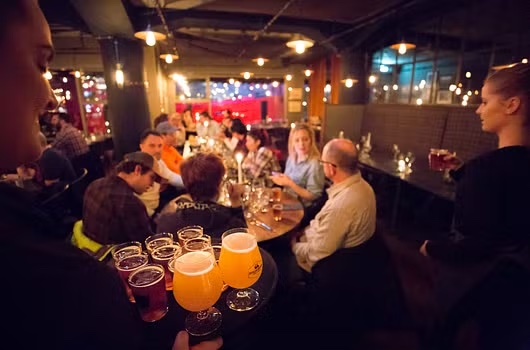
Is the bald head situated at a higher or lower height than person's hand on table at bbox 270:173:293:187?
higher

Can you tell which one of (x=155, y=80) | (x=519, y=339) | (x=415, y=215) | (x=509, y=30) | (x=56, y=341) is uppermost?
(x=509, y=30)

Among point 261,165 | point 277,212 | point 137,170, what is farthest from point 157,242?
point 261,165

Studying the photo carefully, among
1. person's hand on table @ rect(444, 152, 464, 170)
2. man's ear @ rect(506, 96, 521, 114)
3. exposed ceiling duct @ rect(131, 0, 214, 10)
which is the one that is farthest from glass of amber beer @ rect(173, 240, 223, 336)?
exposed ceiling duct @ rect(131, 0, 214, 10)

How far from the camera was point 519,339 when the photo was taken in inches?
56.9

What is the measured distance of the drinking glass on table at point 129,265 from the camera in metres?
1.04

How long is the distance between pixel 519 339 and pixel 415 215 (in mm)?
3151

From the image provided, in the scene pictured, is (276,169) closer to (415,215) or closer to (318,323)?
(318,323)

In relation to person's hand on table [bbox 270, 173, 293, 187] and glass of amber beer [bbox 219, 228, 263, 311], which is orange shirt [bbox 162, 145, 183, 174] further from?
glass of amber beer [bbox 219, 228, 263, 311]

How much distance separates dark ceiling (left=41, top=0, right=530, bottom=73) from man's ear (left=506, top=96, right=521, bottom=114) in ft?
13.4

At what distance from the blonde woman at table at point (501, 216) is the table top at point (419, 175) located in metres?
1.39

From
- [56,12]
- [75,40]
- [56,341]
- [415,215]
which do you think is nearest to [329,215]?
[56,341]

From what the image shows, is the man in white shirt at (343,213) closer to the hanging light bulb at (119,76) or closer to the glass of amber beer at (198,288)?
the glass of amber beer at (198,288)

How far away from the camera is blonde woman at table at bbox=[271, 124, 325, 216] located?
3051 mm

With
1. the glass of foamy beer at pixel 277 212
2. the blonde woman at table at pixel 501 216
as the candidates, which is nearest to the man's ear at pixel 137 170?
the glass of foamy beer at pixel 277 212
